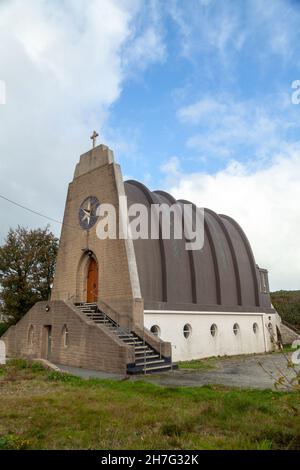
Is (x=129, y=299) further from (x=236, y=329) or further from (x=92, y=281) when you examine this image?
(x=236, y=329)

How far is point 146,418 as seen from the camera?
670cm

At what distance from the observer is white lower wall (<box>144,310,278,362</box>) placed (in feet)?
61.6

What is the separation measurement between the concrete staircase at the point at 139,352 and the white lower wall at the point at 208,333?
1592mm

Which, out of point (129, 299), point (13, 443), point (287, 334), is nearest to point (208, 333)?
point (129, 299)

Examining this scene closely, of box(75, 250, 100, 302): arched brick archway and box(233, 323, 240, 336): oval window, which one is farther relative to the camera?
box(233, 323, 240, 336): oval window

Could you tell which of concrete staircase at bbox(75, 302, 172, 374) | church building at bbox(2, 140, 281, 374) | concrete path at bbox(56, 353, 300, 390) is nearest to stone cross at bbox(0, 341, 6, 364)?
church building at bbox(2, 140, 281, 374)

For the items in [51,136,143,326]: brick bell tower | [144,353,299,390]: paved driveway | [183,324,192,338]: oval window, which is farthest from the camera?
[183,324,192,338]: oval window

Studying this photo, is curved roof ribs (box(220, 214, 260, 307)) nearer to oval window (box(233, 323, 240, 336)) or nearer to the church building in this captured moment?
the church building

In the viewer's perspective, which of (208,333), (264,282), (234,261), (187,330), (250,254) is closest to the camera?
(187,330)

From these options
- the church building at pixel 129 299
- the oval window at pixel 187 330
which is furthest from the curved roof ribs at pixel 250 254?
the oval window at pixel 187 330

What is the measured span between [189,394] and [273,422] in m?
3.14

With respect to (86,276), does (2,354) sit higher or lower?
lower

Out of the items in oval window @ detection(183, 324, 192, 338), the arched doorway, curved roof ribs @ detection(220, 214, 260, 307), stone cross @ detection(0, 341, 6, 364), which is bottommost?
stone cross @ detection(0, 341, 6, 364)

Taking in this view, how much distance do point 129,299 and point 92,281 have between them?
4327 mm
